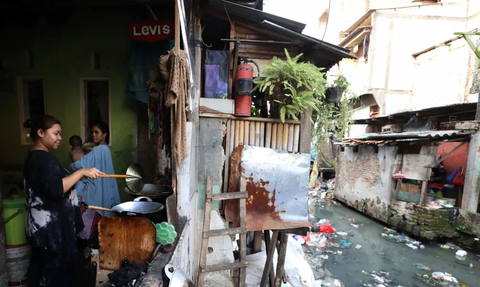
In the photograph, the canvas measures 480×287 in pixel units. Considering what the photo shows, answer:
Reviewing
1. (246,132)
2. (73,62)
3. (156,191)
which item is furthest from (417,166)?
(73,62)

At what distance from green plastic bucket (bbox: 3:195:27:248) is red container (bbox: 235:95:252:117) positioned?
3.27 metres

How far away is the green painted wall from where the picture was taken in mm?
4469

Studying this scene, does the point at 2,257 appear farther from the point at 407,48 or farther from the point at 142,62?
A: the point at 407,48

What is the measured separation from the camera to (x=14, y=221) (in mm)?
2285

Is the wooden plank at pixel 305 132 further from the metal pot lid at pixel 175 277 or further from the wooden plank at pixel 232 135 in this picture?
the metal pot lid at pixel 175 277

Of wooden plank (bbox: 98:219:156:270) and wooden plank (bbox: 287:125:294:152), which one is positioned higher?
wooden plank (bbox: 287:125:294:152)

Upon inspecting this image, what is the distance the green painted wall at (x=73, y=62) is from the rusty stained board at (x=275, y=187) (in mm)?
2533

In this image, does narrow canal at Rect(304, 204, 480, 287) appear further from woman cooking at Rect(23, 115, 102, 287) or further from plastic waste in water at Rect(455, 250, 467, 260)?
woman cooking at Rect(23, 115, 102, 287)

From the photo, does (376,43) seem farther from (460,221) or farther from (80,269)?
(80,269)

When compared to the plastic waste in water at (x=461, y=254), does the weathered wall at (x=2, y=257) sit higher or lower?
higher

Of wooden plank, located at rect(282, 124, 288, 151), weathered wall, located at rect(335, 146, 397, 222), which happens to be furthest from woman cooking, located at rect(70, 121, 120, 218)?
weathered wall, located at rect(335, 146, 397, 222)

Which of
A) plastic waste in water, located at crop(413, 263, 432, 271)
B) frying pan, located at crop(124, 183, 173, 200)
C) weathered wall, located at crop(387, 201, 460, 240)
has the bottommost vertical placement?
plastic waste in water, located at crop(413, 263, 432, 271)

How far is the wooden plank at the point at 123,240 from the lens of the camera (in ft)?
7.77

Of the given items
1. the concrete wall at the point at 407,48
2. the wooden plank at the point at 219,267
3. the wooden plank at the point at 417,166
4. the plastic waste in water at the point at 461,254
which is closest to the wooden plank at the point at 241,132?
the wooden plank at the point at 219,267
